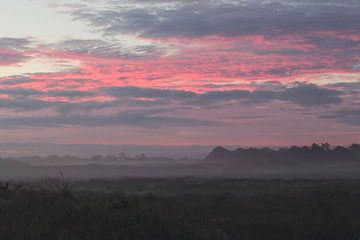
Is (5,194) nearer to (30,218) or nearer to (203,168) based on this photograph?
(30,218)

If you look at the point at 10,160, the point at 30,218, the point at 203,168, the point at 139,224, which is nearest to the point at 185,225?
the point at 139,224

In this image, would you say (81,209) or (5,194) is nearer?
(81,209)

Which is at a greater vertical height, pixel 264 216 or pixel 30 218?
pixel 30 218

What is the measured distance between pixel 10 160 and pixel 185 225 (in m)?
126

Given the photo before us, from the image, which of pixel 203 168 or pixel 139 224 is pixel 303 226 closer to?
pixel 139 224

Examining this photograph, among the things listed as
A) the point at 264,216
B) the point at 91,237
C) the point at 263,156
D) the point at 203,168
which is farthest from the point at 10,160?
the point at 91,237

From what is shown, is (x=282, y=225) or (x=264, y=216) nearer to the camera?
(x=282, y=225)

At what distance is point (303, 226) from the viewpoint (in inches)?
756

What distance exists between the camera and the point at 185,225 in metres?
12.9

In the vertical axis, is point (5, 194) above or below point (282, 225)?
above

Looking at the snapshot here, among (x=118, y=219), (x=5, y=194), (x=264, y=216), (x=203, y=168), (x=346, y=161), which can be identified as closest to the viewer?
(x=118, y=219)

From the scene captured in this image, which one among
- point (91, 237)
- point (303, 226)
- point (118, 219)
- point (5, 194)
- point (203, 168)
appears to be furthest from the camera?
point (203, 168)

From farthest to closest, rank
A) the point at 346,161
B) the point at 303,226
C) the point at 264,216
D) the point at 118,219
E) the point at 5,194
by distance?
the point at 346,161, the point at 264,216, the point at 303,226, the point at 5,194, the point at 118,219

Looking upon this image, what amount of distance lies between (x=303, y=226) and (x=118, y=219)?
28.4 feet
